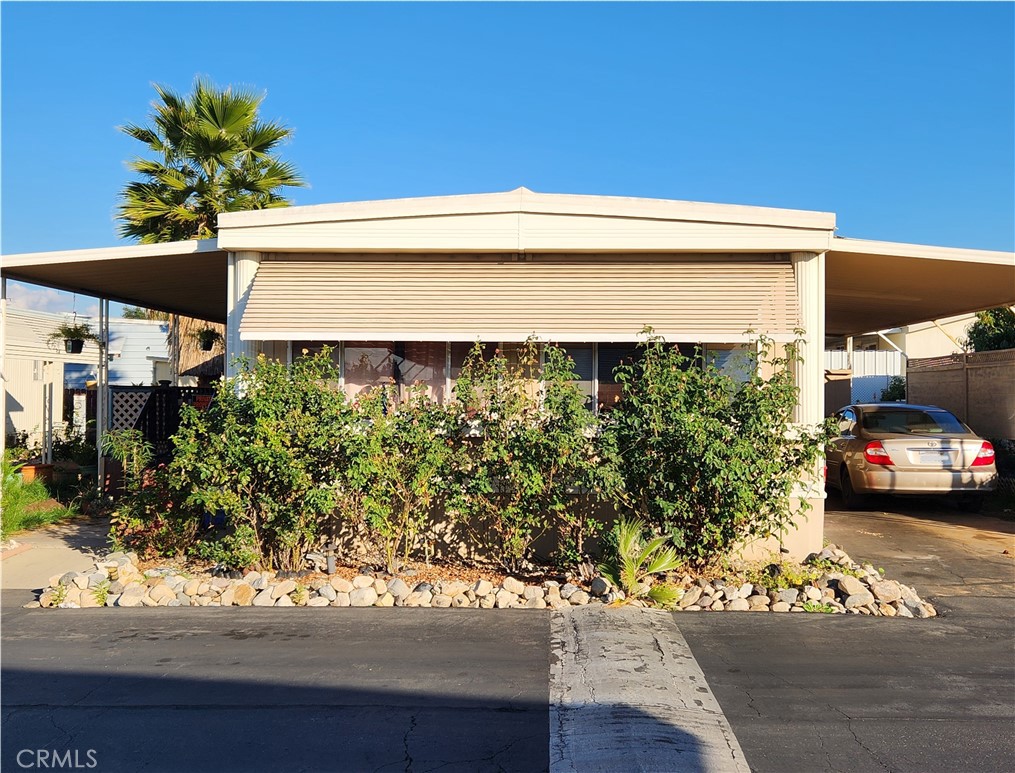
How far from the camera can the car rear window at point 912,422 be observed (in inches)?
443

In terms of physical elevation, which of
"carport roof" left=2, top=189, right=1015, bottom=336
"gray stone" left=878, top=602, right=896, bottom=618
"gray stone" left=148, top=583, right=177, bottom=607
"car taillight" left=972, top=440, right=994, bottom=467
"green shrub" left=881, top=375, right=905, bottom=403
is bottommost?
"gray stone" left=878, top=602, right=896, bottom=618

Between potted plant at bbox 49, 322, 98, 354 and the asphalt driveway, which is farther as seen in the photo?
potted plant at bbox 49, 322, 98, 354

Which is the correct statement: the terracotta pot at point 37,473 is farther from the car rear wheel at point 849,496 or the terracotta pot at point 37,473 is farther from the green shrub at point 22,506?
the car rear wheel at point 849,496

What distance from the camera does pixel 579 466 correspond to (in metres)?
7.28

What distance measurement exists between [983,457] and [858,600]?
17.4ft

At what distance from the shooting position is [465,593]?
713cm

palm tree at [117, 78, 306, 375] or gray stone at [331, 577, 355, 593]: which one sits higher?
palm tree at [117, 78, 306, 375]

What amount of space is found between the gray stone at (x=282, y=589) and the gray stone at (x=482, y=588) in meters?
1.55

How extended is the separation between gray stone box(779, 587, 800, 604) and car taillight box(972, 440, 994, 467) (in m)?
5.36

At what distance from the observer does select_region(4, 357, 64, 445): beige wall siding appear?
16641mm

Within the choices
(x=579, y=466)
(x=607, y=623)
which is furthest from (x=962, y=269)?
(x=607, y=623)

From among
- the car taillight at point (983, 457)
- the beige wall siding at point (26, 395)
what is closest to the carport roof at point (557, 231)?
the car taillight at point (983, 457)

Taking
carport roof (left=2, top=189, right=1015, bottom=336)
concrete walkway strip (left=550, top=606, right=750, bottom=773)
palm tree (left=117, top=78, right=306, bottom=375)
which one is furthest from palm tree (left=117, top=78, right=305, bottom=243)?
concrete walkway strip (left=550, top=606, right=750, bottom=773)

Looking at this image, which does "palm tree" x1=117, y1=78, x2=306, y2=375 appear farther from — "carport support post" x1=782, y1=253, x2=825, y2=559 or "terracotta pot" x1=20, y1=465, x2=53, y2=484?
"carport support post" x1=782, y1=253, x2=825, y2=559
